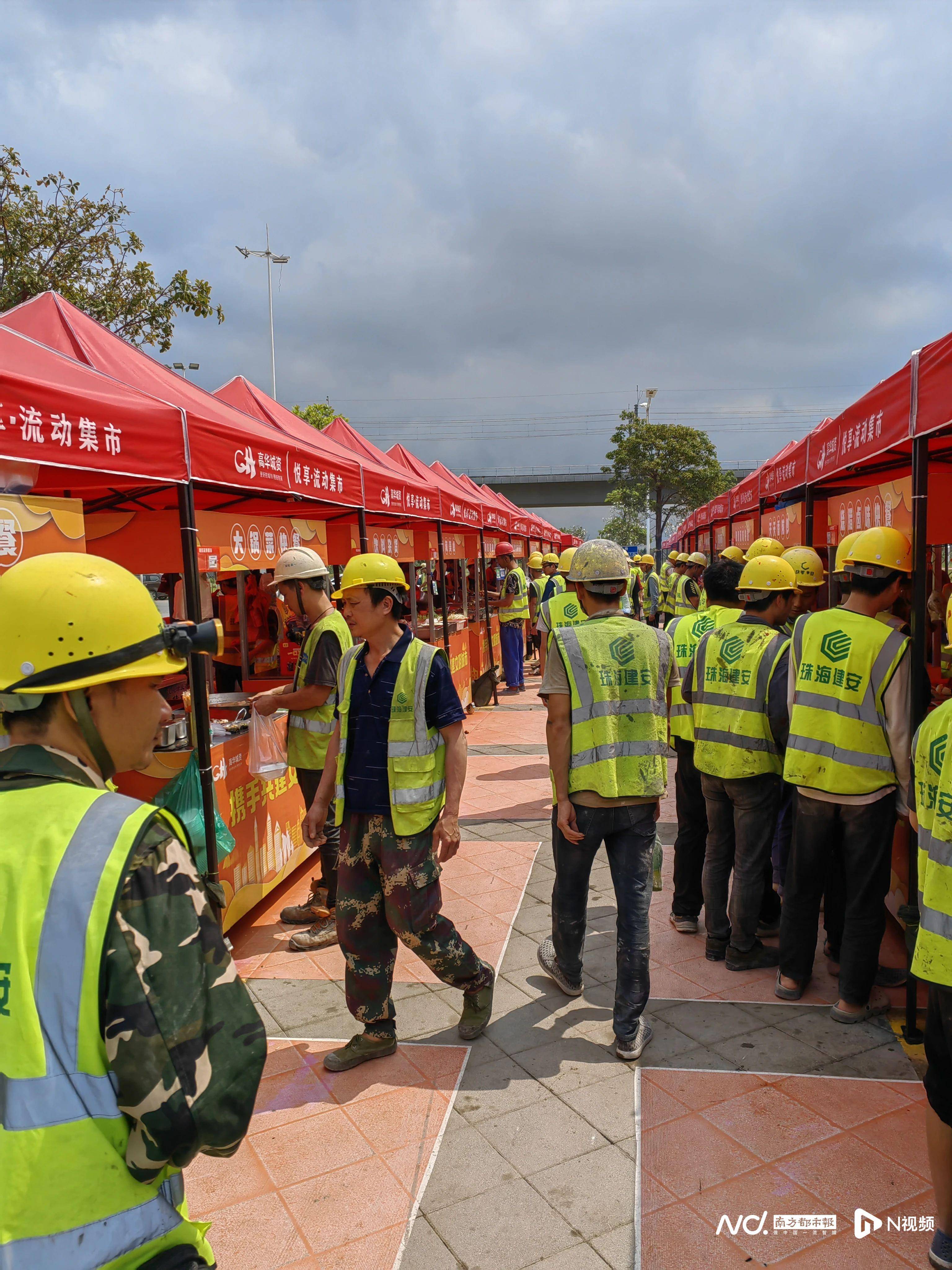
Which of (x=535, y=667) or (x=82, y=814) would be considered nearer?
(x=82, y=814)

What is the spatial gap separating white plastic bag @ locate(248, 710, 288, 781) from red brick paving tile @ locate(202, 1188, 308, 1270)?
8.17 feet

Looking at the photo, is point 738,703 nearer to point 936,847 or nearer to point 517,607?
point 936,847

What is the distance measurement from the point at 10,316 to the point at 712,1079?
15.8 ft

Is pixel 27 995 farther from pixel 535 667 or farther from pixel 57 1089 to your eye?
pixel 535 667

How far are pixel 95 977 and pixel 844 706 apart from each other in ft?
10.2

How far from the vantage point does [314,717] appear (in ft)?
15.1

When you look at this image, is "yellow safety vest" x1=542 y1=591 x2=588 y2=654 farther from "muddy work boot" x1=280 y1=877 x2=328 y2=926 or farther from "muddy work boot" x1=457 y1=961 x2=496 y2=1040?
"muddy work boot" x1=457 y1=961 x2=496 y2=1040

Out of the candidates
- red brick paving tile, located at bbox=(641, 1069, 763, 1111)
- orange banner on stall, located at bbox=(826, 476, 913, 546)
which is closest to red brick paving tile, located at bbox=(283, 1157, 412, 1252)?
red brick paving tile, located at bbox=(641, 1069, 763, 1111)

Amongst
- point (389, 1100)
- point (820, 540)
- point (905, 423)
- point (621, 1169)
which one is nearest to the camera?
point (621, 1169)

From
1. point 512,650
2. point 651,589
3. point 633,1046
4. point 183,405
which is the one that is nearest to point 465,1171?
point 633,1046

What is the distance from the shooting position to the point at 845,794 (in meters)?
3.46

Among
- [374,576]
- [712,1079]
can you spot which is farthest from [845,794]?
[374,576]

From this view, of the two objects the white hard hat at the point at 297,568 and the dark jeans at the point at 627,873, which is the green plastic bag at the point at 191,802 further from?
the dark jeans at the point at 627,873

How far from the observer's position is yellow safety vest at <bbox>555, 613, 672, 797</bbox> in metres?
3.34
